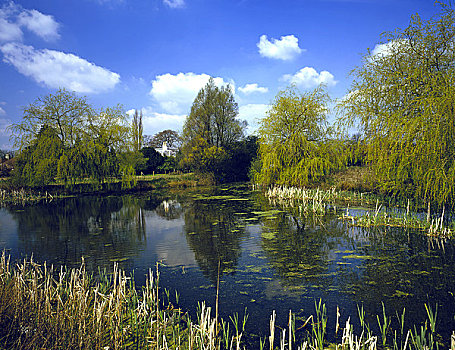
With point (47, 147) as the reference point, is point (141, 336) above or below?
below

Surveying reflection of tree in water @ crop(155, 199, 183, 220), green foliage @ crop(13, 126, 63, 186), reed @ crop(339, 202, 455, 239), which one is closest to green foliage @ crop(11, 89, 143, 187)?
green foliage @ crop(13, 126, 63, 186)

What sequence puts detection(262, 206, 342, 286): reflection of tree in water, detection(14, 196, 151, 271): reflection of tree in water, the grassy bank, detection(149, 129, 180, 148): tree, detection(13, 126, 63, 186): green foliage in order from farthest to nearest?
detection(149, 129, 180, 148): tree, detection(13, 126, 63, 186): green foliage, detection(14, 196, 151, 271): reflection of tree in water, detection(262, 206, 342, 286): reflection of tree in water, the grassy bank

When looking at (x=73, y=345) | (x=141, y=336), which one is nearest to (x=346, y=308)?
(x=141, y=336)

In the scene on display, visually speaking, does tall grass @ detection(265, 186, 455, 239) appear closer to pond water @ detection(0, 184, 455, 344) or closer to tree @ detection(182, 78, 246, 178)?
pond water @ detection(0, 184, 455, 344)

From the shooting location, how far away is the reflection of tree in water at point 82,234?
9078mm

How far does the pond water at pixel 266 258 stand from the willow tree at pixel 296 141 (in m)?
7.54

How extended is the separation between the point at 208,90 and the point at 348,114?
99.0 feet

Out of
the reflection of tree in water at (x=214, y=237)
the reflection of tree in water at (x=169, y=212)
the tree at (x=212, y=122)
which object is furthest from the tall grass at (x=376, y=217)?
the tree at (x=212, y=122)

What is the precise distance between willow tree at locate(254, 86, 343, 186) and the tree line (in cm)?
8

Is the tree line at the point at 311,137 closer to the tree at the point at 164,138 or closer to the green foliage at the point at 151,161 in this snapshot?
the green foliage at the point at 151,161

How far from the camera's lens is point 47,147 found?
2750cm

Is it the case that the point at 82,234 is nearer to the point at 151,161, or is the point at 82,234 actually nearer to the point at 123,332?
the point at 123,332

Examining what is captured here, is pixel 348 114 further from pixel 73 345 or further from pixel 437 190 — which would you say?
pixel 73 345

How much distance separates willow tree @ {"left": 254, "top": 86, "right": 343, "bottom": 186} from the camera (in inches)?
856
